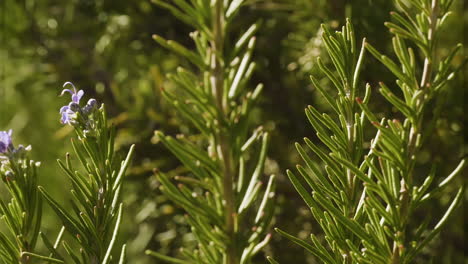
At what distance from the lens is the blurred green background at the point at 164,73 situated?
659mm

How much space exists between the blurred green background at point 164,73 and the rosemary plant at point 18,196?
31 cm

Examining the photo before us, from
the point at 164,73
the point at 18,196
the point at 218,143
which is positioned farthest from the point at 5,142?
the point at 164,73

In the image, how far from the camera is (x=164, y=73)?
30.8 inches

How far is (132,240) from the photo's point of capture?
33.9 inches

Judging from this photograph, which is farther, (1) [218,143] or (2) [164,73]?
(2) [164,73]

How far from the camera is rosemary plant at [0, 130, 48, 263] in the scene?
1.14ft

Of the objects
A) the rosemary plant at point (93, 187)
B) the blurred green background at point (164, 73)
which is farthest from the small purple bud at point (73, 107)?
the blurred green background at point (164, 73)

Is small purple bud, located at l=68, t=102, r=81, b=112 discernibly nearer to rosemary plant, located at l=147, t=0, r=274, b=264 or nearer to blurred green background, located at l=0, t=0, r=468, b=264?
rosemary plant, located at l=147, t=0, r=274, b=264

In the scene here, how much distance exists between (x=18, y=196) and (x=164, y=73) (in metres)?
0.45

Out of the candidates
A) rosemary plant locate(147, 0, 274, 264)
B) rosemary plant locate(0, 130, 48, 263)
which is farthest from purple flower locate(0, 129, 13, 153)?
rosemary plant locate(147, 0, 274, 264)

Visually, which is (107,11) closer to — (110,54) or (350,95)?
(110,54)

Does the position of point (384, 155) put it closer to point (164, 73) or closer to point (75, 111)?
point (75, 111)

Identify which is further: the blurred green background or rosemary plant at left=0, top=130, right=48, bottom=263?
the blurred green background

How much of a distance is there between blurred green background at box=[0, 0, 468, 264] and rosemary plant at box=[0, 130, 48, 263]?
31cm
